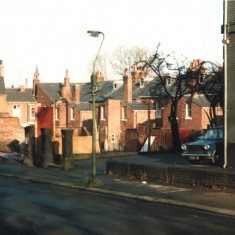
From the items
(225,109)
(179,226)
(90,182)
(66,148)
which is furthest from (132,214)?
Answer: (66,148)

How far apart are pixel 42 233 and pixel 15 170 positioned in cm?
1779

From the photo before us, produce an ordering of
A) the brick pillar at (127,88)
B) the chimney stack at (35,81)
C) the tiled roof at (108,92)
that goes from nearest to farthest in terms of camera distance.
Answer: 1. the tiled roof at (108,92)
2. the brick pillar at (127,88)
3. the chimney stack at (35,81)

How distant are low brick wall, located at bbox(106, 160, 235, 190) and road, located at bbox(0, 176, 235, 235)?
3.38m

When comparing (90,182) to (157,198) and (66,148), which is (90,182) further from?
(66,148)

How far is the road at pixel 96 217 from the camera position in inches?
416

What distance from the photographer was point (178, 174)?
64.9ft

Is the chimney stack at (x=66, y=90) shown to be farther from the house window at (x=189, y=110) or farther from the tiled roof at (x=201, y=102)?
the tiled roof at (x=201, y=102)

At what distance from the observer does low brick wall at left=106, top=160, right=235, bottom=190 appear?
1780 cm

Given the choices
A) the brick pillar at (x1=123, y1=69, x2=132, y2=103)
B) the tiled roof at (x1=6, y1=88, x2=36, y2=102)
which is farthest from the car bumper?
the tiled roof at (x1=6, y1=88, x2=36, y2=102)

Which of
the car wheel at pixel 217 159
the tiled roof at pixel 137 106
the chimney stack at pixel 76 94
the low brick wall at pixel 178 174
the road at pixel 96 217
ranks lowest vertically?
the road at pixel 96 217

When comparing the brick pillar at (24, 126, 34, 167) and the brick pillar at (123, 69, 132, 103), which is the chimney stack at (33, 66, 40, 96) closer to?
the brick pillar at (123, 69, 132, 103)

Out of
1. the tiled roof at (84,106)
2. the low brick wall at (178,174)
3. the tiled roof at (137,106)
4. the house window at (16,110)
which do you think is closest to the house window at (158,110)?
the tiled roof at (137,106)

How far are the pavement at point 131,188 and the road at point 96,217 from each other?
1.96 ft

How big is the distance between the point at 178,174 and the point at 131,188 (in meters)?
1.97
